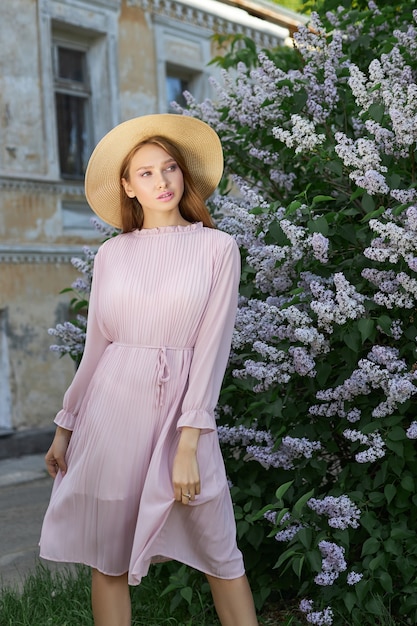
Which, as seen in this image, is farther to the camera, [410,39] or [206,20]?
[206,20]

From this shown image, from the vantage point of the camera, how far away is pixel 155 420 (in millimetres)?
2898

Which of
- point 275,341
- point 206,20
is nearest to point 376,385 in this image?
point 275,341

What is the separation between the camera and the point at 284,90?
443 centimetres

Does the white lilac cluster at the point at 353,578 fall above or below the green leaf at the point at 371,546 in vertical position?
below

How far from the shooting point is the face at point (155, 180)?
3014 millimetres

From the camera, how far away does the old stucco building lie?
1101 cm

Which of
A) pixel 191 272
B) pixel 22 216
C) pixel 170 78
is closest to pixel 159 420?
pixel 191 272

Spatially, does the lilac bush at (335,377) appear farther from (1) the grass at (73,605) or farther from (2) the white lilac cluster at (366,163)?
(1) the grass at (73,605)

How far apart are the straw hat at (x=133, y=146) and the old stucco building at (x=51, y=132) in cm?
767

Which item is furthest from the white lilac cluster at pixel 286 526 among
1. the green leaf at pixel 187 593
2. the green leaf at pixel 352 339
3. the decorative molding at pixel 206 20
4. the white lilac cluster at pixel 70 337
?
the decorative molding at pixel 206 20

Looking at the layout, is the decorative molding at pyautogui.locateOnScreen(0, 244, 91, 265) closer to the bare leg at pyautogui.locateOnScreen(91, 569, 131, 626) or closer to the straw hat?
the straw hat

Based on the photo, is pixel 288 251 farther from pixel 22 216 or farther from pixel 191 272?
pixel 22 216

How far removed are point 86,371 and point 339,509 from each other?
1.10 meters

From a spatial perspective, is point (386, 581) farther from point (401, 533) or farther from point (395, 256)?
point (395, 256)
